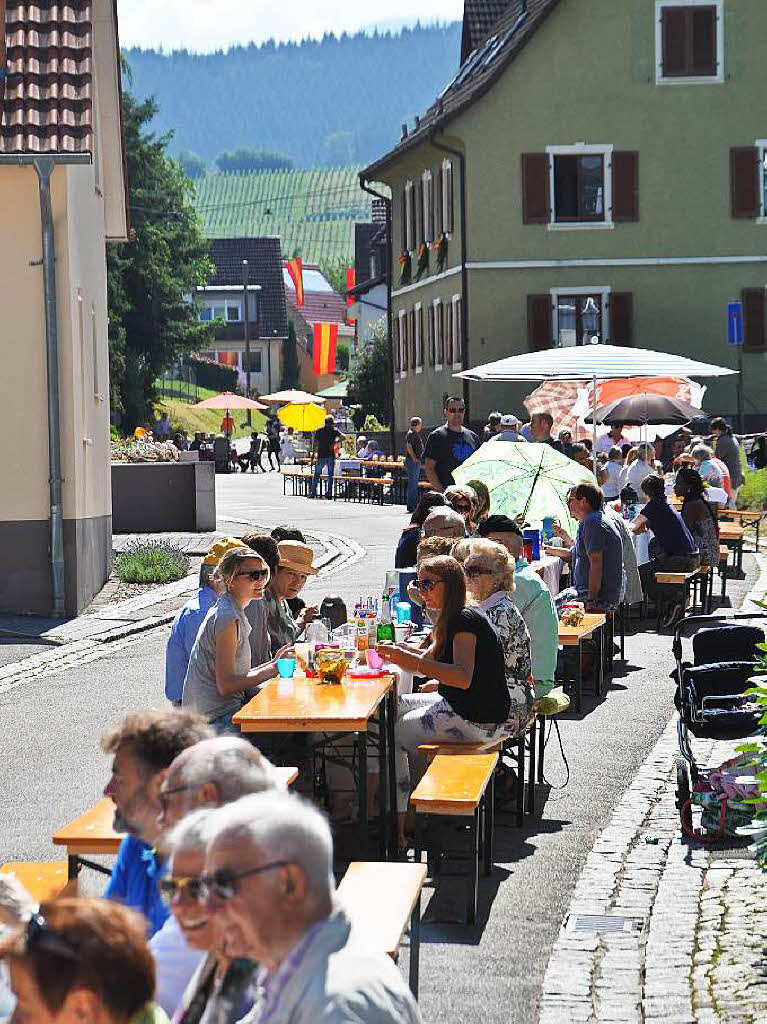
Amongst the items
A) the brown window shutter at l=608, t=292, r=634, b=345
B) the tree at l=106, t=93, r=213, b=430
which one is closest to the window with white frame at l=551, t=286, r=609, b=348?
the brown window shutter at l=608, t=292, r=634, b=345

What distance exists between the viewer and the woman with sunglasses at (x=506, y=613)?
9305mm

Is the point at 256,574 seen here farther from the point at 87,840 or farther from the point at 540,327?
the point at 540,327

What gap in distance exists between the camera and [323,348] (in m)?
102

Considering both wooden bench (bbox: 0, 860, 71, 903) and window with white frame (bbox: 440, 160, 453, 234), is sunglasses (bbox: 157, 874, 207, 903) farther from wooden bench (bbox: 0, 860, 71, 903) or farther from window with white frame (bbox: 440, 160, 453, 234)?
window with white frame (bbox: 440, 160, 453, 234)

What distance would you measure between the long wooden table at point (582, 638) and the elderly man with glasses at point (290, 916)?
928 cm

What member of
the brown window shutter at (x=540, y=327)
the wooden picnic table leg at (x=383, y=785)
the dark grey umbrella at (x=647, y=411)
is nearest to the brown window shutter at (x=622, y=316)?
the brown window shutter at (x=540, y=327)

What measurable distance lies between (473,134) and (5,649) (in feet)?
88.9

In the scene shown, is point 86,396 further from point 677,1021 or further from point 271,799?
point 271,799

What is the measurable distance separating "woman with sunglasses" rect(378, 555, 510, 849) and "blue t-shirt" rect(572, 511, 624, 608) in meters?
5.82


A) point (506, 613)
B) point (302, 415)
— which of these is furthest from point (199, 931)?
point (302, 415)

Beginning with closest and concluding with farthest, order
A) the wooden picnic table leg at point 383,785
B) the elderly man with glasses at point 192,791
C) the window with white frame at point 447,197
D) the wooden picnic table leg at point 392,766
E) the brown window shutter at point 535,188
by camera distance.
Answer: the elderly man with glasses at point 192,791 → the wooden picnic table leg at point 383,785 → the wooden picnic table leg at point 392,766 → the brown window shutter at point 535,188 → the window with white frame at point 447,197

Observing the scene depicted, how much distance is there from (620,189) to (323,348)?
60.9 m

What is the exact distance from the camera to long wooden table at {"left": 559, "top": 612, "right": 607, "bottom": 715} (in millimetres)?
12688

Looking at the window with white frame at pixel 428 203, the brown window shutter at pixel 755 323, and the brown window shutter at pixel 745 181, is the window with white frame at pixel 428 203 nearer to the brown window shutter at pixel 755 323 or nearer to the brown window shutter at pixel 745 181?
the brown window shutter at pixel 745 181
